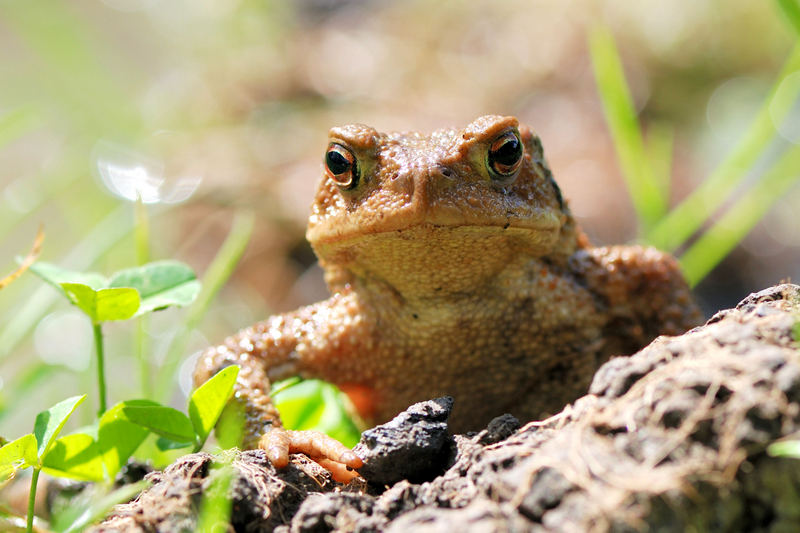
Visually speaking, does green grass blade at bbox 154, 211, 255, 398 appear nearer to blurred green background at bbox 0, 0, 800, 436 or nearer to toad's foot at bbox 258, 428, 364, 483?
toad's foot at bbox 258, 428, 364, 483

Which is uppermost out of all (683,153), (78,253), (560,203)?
(683,153)

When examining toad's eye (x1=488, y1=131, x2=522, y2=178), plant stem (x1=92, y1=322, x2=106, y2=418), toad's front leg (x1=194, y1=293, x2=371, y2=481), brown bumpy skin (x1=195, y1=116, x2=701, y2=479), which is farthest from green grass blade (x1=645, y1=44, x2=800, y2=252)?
plant stem (x1=92, y1=322, x2=106, y2=418)

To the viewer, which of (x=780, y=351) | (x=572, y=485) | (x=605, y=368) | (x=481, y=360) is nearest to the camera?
(x=572, y=485)

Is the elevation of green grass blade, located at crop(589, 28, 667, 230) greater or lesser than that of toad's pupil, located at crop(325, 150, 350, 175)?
greater

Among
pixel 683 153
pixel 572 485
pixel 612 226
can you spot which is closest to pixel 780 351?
pixel 572 485

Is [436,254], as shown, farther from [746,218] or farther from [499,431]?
[746,218]

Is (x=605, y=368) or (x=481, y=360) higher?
(x=481, y=360)

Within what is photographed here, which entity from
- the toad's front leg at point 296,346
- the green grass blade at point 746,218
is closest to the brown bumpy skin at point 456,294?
the toad's front leg at point 296,346

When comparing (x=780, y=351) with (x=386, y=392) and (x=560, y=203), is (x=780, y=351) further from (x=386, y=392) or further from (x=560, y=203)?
(x=386, y=392)
